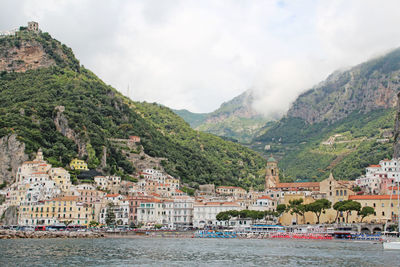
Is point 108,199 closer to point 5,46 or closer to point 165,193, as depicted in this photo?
point 165,193

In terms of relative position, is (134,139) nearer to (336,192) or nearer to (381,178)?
(336,192)

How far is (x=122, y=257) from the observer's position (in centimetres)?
6969

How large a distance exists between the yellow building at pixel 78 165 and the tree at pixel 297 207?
51.6 metres

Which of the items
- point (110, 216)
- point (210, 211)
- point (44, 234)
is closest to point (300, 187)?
point (210, 211)

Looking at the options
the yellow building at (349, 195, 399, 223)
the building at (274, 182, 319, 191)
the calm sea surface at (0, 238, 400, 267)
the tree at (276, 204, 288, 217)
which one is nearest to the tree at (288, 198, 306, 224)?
the tree at (276, 204, 288, 217)

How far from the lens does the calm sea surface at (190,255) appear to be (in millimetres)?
64000

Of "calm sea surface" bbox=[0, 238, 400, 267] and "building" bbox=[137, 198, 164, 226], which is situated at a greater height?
"building" bbox=[137, 198, 164, 226]

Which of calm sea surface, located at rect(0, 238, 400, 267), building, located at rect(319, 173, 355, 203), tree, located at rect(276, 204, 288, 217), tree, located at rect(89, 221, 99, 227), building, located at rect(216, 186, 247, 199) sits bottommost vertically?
calm sea surface, located at rect(0, 238, 400, 267)

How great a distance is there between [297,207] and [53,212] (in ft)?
170

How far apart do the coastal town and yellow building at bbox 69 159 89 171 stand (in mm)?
249

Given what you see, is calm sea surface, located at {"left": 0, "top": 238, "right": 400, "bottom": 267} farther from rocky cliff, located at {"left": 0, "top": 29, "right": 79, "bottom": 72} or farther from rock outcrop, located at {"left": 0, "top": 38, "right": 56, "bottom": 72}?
rocky cliff, located at {"left": 0, "top": 29, "right": 79, "bottom": 72}

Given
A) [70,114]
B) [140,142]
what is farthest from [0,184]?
[140,142]

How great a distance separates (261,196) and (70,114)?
5882cm

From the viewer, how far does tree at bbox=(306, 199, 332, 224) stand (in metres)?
114
